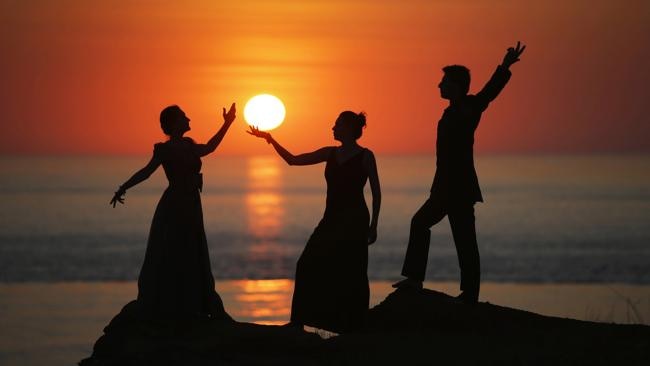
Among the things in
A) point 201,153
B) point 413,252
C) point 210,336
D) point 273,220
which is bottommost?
point 210,336

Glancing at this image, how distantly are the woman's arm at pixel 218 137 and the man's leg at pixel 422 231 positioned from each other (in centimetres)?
221

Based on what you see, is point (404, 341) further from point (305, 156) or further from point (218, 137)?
point (218, 137)

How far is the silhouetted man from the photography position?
1213 centimetres

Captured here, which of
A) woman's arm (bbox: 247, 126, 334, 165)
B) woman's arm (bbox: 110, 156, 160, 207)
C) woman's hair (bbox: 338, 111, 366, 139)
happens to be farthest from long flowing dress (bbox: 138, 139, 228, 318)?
woman's hair (bbox: 338, 111, 366, 139)

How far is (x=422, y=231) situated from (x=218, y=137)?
7.87ft

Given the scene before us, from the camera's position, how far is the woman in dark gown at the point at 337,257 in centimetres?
1219

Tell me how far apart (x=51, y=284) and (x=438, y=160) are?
30.0m

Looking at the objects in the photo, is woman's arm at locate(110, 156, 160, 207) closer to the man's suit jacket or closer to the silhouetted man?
the silhouetted man

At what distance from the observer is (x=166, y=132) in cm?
1202

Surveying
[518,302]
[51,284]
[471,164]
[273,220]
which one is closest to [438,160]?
[471,164]

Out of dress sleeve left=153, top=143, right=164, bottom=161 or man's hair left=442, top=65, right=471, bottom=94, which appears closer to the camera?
dress sleeve left=153, top=143, right=164, bottom=161

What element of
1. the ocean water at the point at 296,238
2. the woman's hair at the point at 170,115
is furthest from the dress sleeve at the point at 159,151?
the ocean water at the point at 296,238

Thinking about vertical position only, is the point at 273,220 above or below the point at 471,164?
above

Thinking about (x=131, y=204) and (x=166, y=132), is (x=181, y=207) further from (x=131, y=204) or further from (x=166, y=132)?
(x=131, y=204)
